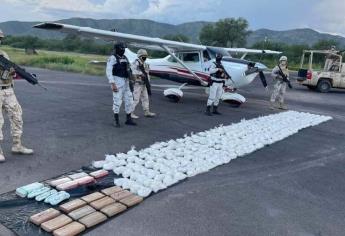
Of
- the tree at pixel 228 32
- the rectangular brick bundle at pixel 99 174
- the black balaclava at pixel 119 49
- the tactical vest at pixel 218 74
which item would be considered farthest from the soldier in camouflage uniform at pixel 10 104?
the tree at pixel 228 32

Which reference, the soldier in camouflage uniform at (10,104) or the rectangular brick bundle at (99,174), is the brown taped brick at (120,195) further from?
the soldier in camouflage uniform at (10,104)

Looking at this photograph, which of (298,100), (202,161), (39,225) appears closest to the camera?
(39,225)

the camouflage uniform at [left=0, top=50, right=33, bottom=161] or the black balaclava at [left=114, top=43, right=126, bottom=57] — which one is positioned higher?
the black balaclava at [left=114, top=43, right=126, bottom=57]

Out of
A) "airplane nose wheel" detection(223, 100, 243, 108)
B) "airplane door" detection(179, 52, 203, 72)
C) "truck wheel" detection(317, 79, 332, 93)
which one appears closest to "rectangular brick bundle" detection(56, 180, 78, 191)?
"airplane nose wheel" detection(223, 100, 243, 108)

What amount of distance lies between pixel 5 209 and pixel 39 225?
0.64 meters

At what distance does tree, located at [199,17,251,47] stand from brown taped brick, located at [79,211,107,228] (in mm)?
64767

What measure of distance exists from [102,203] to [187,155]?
7.94 ft

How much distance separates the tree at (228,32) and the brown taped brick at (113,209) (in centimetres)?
6447

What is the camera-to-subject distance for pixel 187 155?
6.29 metres

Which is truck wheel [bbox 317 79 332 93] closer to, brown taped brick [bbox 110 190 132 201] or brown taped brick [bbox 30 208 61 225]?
brown taped brick [bbox 110 190 132 201]

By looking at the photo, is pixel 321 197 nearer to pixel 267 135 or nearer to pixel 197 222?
pixel 197 222

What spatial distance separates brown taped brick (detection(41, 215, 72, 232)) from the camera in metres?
3.58

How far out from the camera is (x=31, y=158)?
5.77 meters

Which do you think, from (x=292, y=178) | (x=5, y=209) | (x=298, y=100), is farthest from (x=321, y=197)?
(x=298, y=100)
